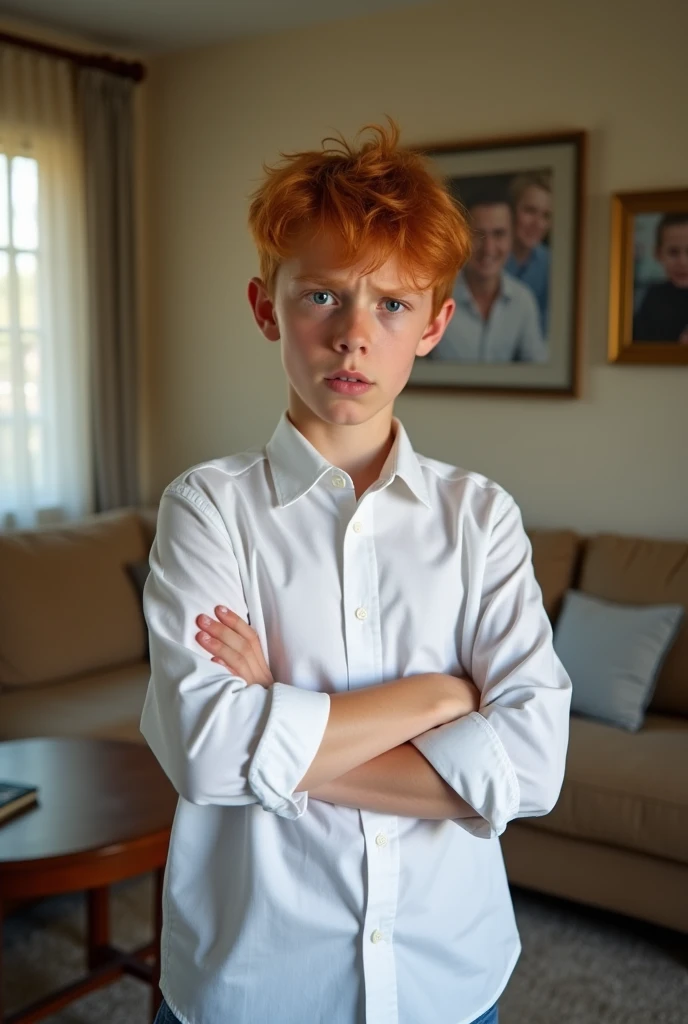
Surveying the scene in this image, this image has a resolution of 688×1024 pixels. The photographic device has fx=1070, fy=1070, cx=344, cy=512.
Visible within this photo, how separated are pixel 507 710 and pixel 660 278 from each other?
2569mm

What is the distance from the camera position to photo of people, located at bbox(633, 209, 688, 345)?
10.9 ft

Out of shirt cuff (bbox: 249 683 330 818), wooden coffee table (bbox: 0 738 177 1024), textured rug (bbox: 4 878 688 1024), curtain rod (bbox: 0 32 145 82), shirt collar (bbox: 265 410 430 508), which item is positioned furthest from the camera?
curtain rod (bbox: 0 32 145 82)

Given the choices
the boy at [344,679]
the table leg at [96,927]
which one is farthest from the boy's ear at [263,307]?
the table leg at [96,927]

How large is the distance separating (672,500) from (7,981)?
2343 millimetres

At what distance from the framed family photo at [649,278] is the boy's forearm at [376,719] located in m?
2.50

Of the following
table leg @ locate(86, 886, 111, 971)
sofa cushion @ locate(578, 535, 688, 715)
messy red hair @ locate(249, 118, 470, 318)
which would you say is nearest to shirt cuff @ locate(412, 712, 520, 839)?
messy red hair @ locate(249, 118, 470, 318)

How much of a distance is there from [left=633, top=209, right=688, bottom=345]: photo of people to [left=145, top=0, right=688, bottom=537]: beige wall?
0.38 ft

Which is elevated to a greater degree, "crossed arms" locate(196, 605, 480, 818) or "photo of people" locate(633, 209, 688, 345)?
"photo of people" locate(633, 209, 688, 345)

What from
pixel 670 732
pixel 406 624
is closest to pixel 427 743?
pixel 406 624

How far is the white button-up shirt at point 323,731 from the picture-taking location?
1.07 meters

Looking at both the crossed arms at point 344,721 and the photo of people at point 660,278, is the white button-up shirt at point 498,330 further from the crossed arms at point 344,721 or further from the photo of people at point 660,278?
the crossed arms at point 344,721

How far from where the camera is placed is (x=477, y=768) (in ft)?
3.58

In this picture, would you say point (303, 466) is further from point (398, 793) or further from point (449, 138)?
point (449, 138)

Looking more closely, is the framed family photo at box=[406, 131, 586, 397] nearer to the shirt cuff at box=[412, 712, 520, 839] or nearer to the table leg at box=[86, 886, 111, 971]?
the table leg at box=[86, 886, 111, 971]
